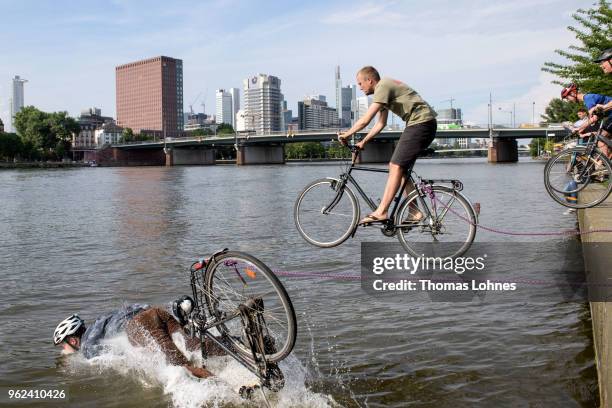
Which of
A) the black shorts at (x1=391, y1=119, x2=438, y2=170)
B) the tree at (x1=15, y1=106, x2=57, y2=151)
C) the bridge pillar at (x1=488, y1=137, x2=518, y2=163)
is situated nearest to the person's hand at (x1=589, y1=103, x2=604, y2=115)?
the black shorts at (x1=391, y1=119, x2=438, y2=170)

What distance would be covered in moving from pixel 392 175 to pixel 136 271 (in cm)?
787

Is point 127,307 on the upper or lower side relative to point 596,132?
lower

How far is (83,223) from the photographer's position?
970 inches

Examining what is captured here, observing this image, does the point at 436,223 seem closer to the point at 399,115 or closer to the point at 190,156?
the point at 399,115

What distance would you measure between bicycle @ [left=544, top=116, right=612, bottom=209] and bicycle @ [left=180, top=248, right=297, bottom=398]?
6485 millimetres

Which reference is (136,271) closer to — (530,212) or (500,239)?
(500,239)

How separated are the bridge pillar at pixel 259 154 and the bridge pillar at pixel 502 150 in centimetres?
4910

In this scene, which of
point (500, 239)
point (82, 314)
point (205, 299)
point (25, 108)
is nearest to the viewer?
point (205, 299)

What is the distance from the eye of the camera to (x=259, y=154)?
456 ft

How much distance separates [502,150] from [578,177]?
106161 millimetres

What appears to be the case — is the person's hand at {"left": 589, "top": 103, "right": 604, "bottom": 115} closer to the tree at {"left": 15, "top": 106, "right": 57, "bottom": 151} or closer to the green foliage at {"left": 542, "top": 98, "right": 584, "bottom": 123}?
the green foliage at {"left": 542, "top": 98, "right": 584, "bottom": 123}

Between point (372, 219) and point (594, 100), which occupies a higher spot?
point (594, 100)

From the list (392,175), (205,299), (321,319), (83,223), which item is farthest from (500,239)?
(83,223)

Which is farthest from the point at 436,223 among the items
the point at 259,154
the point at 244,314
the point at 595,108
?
the point at 259,154
